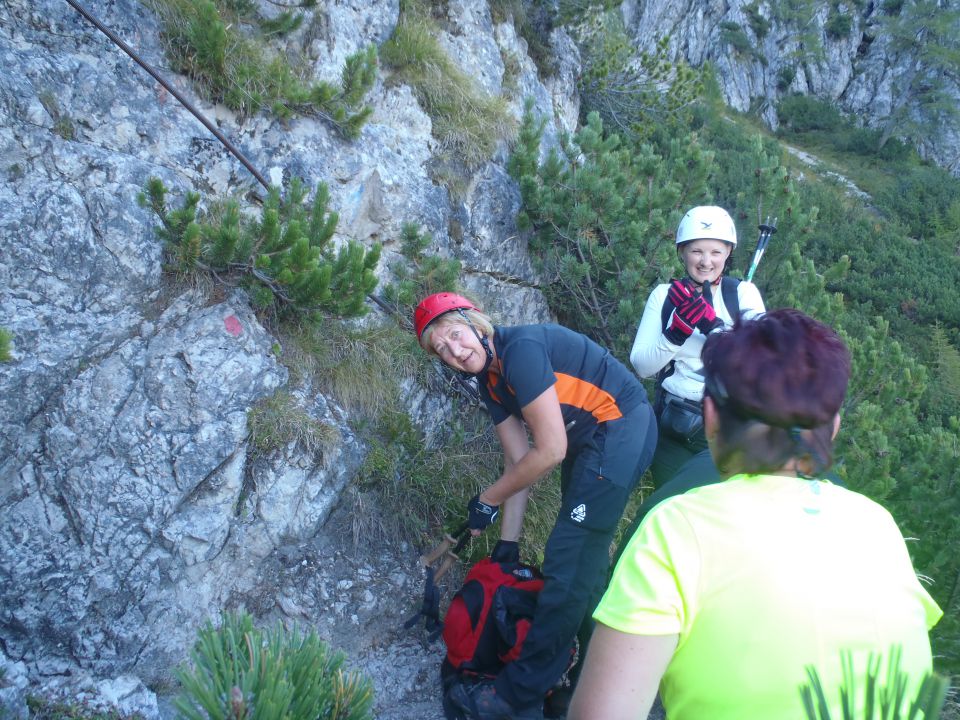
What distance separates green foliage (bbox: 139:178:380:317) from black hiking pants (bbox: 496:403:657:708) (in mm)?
1618

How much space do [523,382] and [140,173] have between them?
8.47 feet

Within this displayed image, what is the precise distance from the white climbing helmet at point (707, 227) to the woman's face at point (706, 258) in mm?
27

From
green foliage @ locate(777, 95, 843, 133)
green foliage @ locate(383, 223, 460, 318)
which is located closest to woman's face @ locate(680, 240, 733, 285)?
green foliage @ locate(383, 223, 460, 318)

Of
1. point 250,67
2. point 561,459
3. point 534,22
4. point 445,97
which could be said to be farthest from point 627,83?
point 561,459

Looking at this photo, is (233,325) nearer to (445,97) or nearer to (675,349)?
(675,349)

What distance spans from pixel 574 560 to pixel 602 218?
10.1 feet

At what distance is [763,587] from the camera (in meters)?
1.16

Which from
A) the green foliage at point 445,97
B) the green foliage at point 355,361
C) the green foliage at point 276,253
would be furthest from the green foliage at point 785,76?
the green foliage at point 276,253

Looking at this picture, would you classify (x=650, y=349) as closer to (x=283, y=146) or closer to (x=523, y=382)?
(x=523, y=382)

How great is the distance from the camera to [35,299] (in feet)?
10.7

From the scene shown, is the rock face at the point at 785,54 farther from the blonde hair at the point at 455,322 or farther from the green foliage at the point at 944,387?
the blonde hair at the point at 455,322

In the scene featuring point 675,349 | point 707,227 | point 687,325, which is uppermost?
point 707,227

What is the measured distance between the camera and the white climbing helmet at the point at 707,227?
11.1 feet

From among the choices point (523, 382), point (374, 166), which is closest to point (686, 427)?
point (523, 382)
